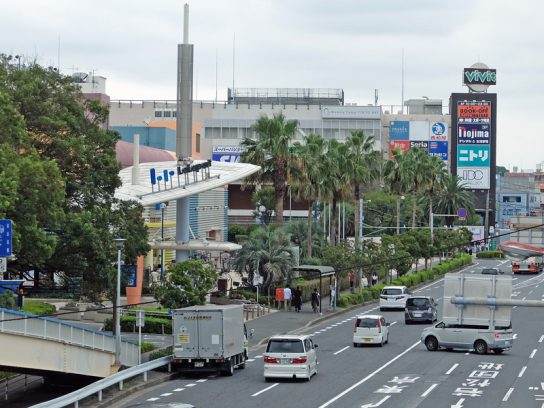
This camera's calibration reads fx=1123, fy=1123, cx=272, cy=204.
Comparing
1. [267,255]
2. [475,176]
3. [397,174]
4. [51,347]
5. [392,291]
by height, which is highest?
[475,176]

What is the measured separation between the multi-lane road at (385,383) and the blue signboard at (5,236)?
6065 millimetres

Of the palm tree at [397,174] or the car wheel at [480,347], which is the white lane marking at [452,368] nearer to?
the car wheel at [480,347]

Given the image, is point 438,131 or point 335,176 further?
point 438,131

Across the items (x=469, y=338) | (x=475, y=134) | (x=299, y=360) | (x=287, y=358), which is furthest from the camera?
(x=475, y=134)

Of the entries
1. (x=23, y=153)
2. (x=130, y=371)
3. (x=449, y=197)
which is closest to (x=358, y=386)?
(x=130, y=371)

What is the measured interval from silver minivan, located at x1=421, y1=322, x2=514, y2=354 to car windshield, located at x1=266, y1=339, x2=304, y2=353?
10976 mm

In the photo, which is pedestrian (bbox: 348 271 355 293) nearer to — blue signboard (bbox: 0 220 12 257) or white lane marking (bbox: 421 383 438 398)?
white lane marking (bbox: 421 383 438 398)

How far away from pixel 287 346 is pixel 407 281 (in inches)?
2028

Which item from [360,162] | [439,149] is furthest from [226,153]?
[360,162]

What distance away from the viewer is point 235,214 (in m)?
158

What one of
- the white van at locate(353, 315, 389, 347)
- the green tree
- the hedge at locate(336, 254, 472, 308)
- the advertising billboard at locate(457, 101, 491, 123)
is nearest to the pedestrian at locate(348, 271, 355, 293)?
the hedge at locate(336, 254, 472, 308)

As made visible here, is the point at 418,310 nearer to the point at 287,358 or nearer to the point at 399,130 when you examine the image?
the point at 287,358

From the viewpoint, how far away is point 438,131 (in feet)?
617

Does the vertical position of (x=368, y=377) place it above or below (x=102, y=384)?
below
